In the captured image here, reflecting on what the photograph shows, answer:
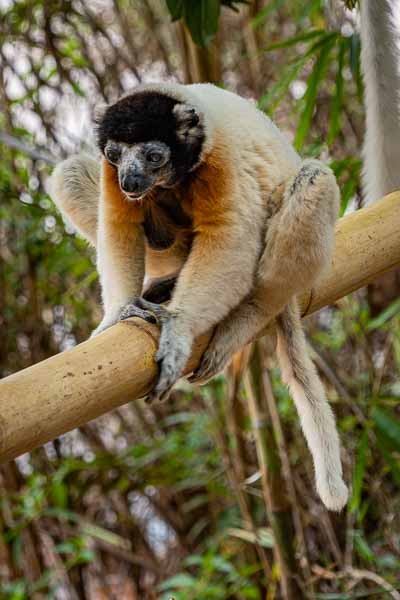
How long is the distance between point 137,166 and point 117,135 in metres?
0.15

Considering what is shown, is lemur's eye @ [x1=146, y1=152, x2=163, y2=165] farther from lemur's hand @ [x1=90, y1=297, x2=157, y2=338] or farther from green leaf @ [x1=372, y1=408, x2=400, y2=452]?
green leaf @ [x1=372, y1=408, x2=400, y2=452]

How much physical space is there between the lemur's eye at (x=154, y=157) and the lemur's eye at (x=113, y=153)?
4.1 inches

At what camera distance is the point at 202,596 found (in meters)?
4.11

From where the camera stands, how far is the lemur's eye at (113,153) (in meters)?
2.50

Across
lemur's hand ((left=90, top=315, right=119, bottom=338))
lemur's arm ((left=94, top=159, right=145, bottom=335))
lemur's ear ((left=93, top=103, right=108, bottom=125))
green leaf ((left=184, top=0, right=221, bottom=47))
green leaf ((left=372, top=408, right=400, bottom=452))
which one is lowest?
green leaf ((left=372, top=408, right=400, bottom=452))

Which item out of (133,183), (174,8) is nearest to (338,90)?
(174,8)

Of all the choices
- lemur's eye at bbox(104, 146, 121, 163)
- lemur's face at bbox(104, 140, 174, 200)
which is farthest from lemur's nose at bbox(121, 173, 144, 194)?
lemur's eye at bbox(104, 146, 121, 163)

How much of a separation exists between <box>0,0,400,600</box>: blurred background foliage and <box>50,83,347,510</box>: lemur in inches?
60.6

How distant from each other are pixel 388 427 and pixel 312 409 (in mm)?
1037

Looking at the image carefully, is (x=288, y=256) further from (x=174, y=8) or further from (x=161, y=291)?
(x=174, y=8)

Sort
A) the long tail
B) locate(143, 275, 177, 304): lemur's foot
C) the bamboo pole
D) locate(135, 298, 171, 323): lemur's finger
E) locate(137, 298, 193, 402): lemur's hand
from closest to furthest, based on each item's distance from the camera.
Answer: the bamboo pole → locate(137, 298, 193, 402): lemur's hand → locate(135, 298, 171, 323): lemur's finger → the long tail → locate(143, 275, 177, 304): lemur's foot

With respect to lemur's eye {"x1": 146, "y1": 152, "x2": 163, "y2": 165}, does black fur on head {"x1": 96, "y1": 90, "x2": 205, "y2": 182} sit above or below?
above

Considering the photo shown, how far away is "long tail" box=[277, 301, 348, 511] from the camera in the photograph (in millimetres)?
2531

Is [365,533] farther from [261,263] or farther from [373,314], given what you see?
[261,263]
